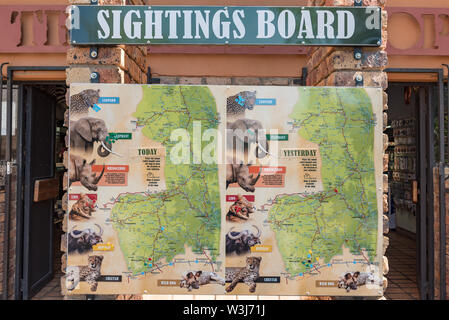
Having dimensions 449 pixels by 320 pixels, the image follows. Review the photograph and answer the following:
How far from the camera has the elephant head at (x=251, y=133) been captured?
2160 millimetres

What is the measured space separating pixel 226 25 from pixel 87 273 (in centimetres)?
211

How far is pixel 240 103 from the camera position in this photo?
2.17 m

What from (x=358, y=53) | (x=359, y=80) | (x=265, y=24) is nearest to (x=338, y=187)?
(x=359, y=80)

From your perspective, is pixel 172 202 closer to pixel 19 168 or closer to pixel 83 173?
pixel 83 173

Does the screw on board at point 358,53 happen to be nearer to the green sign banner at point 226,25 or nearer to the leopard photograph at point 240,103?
the green sign banner at point 226,25

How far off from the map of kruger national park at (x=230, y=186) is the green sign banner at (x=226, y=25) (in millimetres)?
405

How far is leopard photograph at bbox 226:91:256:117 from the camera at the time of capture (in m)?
2.16

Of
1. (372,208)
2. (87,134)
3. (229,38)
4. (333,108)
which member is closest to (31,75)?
(87,134)

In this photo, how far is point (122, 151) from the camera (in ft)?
7.09

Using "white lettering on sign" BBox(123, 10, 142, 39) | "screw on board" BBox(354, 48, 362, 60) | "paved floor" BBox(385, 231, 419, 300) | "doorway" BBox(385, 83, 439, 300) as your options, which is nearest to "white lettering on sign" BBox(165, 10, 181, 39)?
"white lettering on sign" BBox(123, 10, 142, 39)

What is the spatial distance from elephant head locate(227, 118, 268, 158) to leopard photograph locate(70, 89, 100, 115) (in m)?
1.00

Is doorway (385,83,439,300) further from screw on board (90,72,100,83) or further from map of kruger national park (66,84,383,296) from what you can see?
screw on board (90,72,100,83)

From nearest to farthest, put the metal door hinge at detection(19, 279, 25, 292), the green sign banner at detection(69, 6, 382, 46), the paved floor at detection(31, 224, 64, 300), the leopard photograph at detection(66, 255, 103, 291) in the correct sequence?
the leopard photograph at detection(66, 255, 103, 291) < the green sign banner at detection(69, 6, 382, 46) < the metal door hinge at detection(19, 279, 25, 292) < the paved floor at detection(31, 224, 64, 300)

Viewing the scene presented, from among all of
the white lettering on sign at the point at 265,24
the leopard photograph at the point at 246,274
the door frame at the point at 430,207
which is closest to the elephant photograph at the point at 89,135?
the leopard photograph at the point at 246,274
